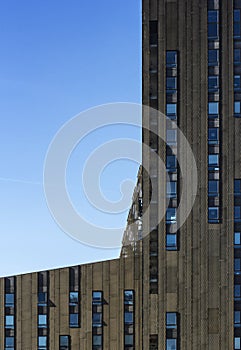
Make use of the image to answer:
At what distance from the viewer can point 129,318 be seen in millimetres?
37406

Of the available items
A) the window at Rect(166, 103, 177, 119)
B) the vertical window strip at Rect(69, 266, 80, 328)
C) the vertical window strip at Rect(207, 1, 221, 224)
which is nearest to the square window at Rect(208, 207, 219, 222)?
the vertical window strip at Rect(207, 1, 221, 224)

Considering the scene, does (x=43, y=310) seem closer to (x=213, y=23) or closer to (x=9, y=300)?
(x=9, y=300)

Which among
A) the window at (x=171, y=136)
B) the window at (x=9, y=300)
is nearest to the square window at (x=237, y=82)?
the window at (x=171, y=136)

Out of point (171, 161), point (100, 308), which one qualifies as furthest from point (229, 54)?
point (100, 308)

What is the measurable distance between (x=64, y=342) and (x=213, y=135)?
61.9 ft

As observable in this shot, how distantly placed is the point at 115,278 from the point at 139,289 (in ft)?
6.41

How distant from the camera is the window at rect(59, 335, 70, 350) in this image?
3725 cm

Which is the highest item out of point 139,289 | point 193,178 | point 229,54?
point 229,54

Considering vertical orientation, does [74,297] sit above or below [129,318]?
above

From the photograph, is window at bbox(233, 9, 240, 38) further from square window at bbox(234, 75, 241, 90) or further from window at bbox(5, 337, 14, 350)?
window at bbox(5, 337, 14, 350)

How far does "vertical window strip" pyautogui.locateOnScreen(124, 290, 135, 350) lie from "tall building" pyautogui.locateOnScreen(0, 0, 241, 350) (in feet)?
0.73

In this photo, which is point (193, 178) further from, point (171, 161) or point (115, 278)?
point (115, 278)

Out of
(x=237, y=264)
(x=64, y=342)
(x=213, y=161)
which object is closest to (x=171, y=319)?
(x=237, y=264)

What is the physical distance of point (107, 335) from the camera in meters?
37.3
